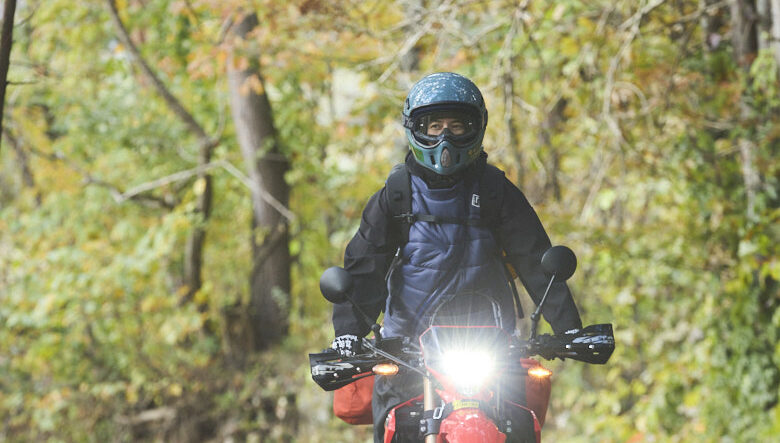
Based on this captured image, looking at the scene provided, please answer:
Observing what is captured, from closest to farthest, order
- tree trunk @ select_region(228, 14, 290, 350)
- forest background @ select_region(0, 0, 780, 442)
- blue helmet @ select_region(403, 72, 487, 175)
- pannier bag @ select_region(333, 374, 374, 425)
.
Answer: blue helmet @ select_region(403, 72, 487, 175) < pannier bag @ select_region(333, 374, 374, 425) < forest background @ select_region(0, 0, 780, 442) < tree trunk @ select_region(228, 14, 290, 350)

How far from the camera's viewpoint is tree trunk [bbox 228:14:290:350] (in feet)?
36.1

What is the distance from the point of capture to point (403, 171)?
343cm

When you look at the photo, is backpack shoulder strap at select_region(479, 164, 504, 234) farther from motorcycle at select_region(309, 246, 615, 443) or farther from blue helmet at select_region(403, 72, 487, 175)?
motorcycle at select_region(309, 246, 615, 443)

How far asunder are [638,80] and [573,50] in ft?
2.64

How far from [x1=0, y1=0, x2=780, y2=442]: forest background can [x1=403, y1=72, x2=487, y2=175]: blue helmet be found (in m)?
2.60

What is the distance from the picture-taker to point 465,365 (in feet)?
8.77

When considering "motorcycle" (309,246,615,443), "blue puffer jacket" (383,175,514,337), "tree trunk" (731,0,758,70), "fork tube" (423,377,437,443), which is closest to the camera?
"motorcycle" (309,246,615,443)

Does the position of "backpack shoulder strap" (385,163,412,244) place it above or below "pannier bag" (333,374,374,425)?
above

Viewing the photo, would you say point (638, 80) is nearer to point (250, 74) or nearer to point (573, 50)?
point (573, 50)

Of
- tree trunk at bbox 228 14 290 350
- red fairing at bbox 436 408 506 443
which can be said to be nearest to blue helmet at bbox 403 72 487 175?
red fairing at bbox 436 408 506 443

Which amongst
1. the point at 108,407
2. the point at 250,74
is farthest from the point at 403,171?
the point at 108,407

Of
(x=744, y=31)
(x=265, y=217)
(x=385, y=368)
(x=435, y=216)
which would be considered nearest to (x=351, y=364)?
(x=385, y=368)

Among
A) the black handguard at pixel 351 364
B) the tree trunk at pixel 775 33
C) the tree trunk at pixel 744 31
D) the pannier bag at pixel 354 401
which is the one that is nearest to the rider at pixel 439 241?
the pannier bag at pixel 354 401

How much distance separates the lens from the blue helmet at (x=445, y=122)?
10.5ft
